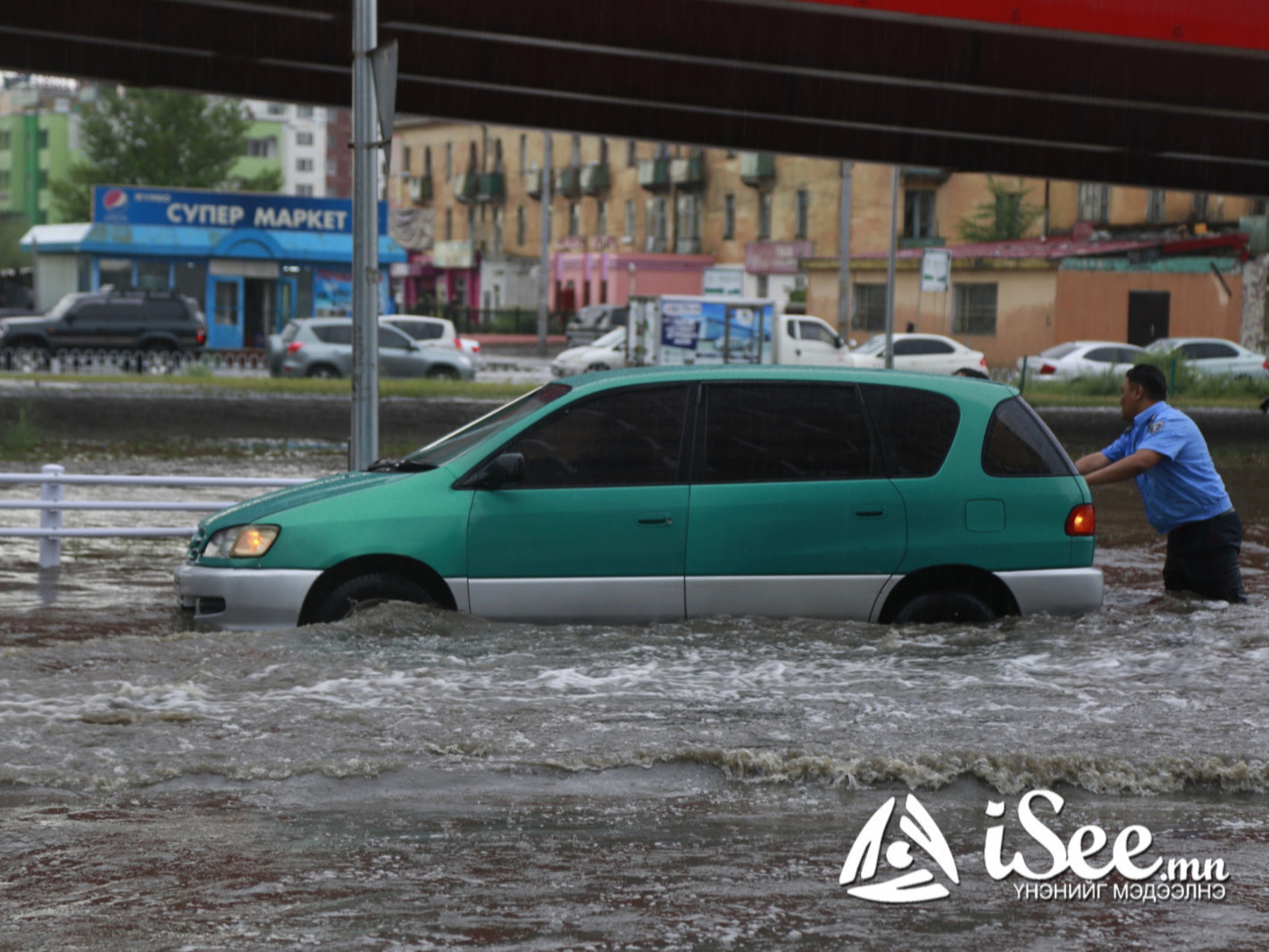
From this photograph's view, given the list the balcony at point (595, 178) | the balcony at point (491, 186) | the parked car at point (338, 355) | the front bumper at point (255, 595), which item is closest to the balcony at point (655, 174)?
the balcony at point (595, 178)

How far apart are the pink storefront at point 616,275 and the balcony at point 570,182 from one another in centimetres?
277

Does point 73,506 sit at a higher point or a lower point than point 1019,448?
lower

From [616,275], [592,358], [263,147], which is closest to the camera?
[592,358]

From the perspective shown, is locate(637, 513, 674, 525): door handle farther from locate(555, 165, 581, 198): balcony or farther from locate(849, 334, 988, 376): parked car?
locate(555, 165, 581, 198): balcony

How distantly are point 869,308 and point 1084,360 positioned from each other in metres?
20.7

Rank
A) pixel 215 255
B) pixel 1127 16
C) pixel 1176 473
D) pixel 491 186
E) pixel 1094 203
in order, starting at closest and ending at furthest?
1. pixel 1176 473
2. pixel 1127 16
3. pixel 215 255
4. pixel 1094 203
5. pixel 491 186

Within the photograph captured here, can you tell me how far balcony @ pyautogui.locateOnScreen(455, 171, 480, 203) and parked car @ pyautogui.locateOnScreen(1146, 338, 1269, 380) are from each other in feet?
163

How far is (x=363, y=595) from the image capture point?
8.06 meters

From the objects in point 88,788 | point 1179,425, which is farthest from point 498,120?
point 88,788

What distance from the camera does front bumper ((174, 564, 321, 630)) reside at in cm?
804

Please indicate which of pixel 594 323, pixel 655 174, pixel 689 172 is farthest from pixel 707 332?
pixel 655 174

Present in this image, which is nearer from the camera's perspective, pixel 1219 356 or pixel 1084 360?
pixel 1084 360

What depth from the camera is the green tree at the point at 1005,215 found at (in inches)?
2239

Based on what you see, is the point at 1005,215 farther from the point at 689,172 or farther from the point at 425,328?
the point at 425,328
